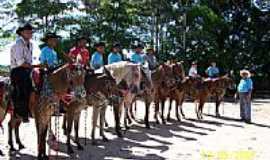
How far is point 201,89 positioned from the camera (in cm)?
2169

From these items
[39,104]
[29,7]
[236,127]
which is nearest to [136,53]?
[236,127]

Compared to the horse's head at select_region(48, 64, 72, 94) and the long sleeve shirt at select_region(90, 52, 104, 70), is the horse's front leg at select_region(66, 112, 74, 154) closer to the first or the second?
the horse's head at select_region(48, 64, 72, 94)

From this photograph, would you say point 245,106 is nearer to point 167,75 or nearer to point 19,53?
point 167,75

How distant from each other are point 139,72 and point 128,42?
56.9 ft

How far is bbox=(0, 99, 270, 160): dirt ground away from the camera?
1215 centimetres

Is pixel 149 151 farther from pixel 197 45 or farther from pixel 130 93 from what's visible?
pixel 197 45

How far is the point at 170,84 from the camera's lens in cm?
1842

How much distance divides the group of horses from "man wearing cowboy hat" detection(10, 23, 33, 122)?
0.19m

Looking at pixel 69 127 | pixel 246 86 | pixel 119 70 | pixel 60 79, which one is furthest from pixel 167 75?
pixel 60 79

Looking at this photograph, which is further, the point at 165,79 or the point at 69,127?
the point at 165,79

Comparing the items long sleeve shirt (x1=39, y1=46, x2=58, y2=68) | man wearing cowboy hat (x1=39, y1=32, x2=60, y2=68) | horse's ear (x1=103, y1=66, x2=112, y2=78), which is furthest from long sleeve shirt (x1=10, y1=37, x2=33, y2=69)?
horse's ear (x1=103, y1=66, x2=112, y2=78)

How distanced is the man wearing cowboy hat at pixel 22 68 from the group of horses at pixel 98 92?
0.63 feet

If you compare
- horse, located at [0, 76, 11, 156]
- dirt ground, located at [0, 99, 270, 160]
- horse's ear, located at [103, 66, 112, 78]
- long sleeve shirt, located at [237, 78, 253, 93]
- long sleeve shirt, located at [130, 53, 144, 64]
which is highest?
long sleeve shirt, located at [130, 53, 144, 64]

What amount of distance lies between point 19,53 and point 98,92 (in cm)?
310
